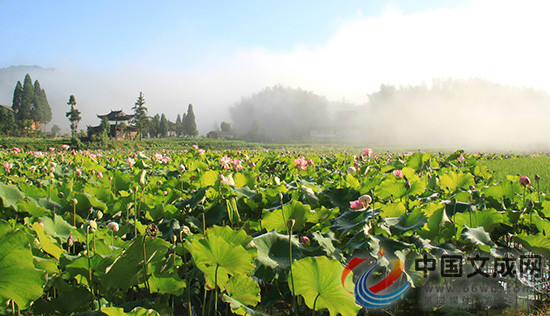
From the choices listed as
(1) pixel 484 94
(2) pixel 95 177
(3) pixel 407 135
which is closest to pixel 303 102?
(3) pixel 407 135

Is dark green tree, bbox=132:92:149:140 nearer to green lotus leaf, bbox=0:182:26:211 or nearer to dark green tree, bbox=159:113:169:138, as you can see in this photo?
dark green tree, bbox=159:113:169:138

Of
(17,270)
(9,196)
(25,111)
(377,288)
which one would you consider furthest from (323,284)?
(25,111)

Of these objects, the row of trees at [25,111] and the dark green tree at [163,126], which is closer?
the row of trees at [25,111]

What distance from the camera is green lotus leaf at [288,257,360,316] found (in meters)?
0.86

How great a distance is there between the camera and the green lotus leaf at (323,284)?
2.83 ft

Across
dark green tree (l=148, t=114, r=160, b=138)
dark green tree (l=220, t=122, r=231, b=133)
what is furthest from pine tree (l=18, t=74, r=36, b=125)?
dark green tree (l=220, t=122, r=231, b=133)

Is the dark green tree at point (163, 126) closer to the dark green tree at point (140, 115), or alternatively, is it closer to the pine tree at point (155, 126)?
the pine tree at point (155, 126)

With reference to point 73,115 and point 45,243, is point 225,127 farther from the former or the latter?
point 45,243

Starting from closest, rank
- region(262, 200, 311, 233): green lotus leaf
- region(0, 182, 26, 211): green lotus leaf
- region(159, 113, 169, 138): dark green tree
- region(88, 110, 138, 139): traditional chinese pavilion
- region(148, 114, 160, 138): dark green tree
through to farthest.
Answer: region(262, 200, 311, 233): green lotus leaf, region(0, 182, 26, 211): green lotus leaf, region(88, 110, 138, 139): traditional chinese pavilion, region(148, 114, 160, 138): dark green tree, region(159, 113, 169, 138): dark green tree

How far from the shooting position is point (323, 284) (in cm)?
89

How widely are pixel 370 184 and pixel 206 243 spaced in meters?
1.40

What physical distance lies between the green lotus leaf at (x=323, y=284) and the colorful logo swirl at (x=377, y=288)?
0.69 feet

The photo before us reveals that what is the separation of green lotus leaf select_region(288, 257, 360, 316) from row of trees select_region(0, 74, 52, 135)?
63.4 m

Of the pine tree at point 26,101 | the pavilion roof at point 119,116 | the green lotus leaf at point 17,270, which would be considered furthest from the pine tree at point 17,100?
the green lotus leaf at point 17,270
